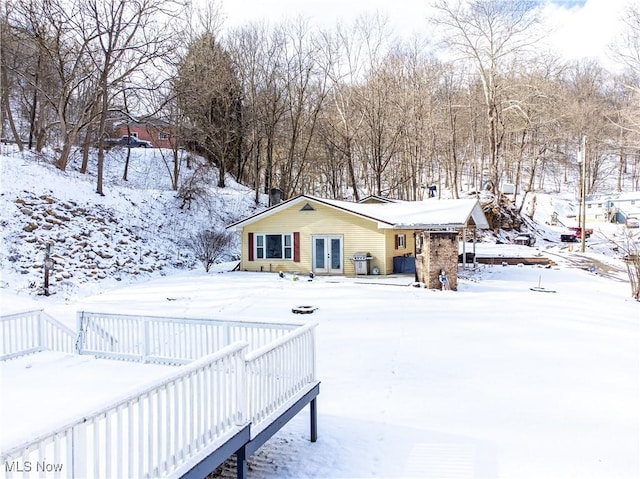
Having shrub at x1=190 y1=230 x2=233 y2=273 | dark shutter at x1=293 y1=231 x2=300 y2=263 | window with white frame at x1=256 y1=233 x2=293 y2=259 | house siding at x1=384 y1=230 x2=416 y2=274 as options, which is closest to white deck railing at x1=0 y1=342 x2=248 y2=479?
house siding at x1=384 y1=230 x2=416 y2=274

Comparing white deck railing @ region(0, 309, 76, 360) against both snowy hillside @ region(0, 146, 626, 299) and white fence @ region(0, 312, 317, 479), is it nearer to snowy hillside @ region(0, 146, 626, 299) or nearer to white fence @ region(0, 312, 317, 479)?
white fence @ region(0, 312, 317, 479)

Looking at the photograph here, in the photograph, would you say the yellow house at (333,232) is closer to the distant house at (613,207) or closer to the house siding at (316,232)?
the house siding at (316,232)

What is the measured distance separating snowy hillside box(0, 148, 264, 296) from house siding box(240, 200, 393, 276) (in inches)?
133

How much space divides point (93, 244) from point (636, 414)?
17108 millimetres

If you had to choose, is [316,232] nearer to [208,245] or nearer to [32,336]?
[208,245]

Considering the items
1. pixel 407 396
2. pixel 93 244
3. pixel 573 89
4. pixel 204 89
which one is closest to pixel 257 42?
pixel 204 89

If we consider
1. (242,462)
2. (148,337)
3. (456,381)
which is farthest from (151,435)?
(456,381)

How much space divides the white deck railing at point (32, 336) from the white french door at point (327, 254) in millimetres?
12300

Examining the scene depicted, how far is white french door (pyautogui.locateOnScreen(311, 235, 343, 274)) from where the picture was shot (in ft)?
59.0

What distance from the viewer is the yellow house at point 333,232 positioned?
17.3 m

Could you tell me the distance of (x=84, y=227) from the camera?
1759 centimetres

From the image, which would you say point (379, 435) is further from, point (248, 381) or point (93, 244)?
point (93, 244)

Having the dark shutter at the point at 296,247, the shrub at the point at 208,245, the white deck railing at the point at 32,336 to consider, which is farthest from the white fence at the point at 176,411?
the shrub at the point at 208,245

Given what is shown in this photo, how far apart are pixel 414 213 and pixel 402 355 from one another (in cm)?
1109
